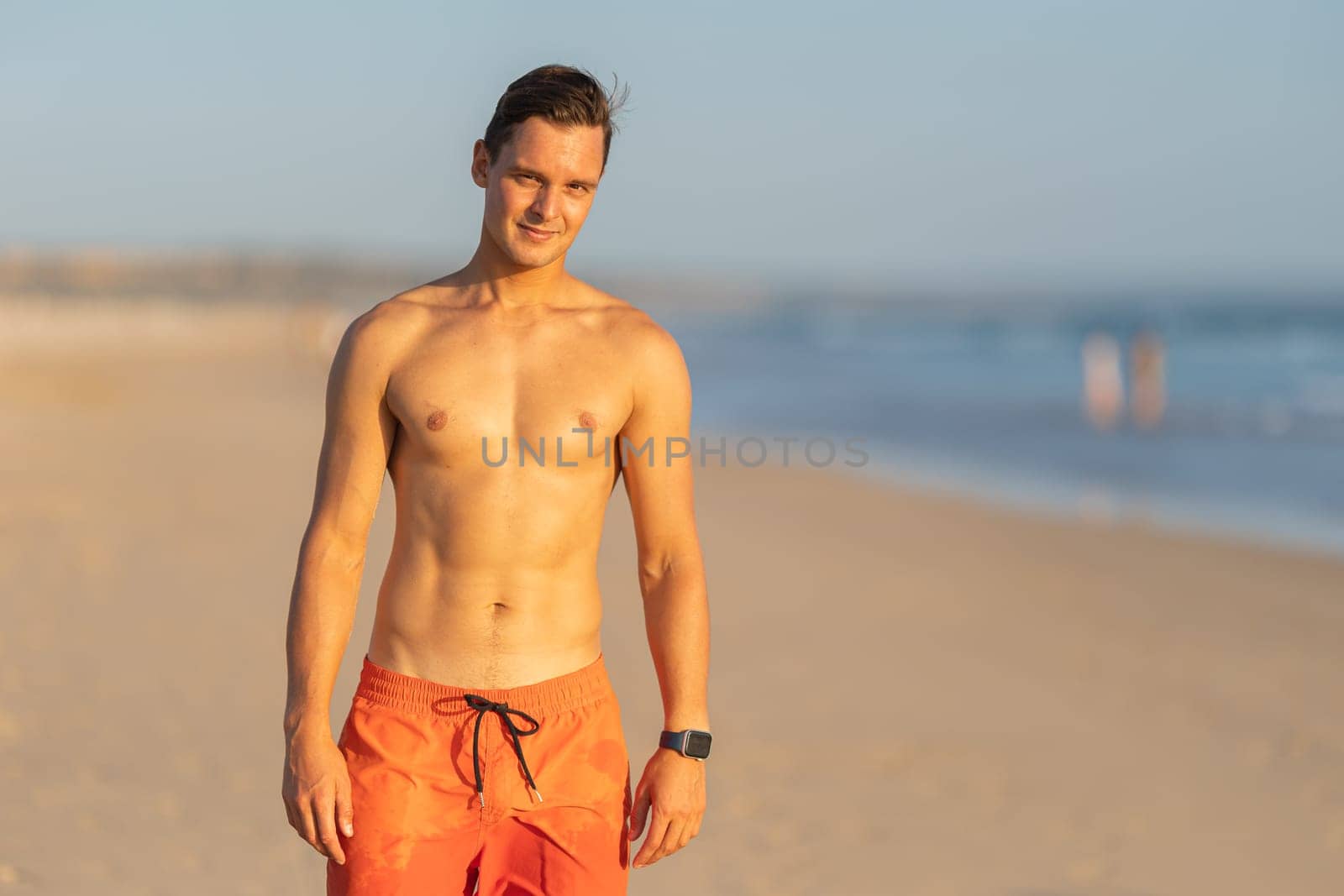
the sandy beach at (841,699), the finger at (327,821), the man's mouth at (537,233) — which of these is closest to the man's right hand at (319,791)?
the finger at (327,821)

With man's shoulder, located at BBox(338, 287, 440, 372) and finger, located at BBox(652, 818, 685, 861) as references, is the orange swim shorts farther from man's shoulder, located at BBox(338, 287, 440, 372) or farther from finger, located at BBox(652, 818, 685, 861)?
man's shoulder, located at BBox(338, 287, 440, 372)

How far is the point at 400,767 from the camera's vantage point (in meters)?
2.62

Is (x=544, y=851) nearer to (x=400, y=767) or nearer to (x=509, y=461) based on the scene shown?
(x=400, y=767)

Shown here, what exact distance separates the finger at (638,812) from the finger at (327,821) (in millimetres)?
585

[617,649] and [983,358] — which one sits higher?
[983,358]

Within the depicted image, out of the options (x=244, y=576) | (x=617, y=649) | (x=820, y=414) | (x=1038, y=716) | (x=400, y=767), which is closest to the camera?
(x=400, y=767)

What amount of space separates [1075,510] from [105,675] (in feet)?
30.4

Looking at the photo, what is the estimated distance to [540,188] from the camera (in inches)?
104

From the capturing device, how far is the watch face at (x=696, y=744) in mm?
2775

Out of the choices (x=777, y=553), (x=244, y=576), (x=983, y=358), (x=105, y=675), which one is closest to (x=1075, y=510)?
(x=777, y=553)

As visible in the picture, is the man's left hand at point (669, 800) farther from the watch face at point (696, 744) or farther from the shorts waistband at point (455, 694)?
the shorts waistband at point (455, 694)

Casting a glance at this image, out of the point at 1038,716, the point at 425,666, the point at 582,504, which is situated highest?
the point at 582,504

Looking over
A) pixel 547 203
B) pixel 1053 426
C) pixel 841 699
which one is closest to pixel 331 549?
pixel 547 203

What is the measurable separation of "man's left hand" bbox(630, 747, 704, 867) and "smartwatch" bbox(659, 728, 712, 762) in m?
0.01
